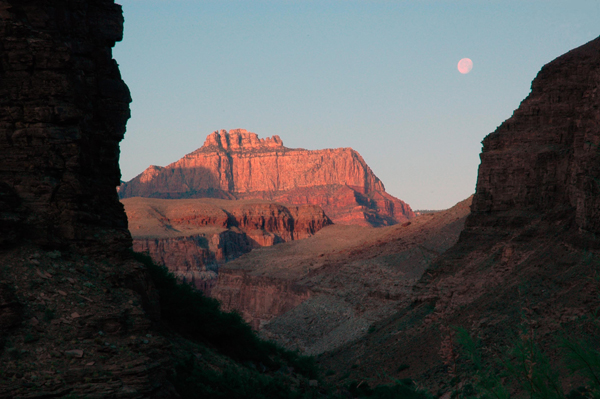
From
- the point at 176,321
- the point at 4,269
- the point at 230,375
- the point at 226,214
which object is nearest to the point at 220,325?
the point at 176,321

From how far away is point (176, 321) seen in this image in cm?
2275

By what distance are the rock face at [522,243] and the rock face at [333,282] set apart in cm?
457

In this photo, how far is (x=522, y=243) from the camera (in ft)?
102

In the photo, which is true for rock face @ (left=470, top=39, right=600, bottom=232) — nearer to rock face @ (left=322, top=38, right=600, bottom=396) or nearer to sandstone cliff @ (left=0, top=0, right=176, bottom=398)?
rock face @ (left=322, top=38, right=600, bottom=396)

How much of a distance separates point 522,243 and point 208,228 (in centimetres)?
13419

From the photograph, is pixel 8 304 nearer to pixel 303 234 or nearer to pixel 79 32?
pixel 79 32

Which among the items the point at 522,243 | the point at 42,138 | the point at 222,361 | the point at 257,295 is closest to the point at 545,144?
the point at 522,243

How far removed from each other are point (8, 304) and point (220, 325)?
45.3 feet

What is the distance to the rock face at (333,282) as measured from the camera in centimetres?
5347

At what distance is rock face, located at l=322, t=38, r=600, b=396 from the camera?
78.9 feet

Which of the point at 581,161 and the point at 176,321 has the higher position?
the point at 581,161

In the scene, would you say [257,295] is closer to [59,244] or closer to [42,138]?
[59,244]

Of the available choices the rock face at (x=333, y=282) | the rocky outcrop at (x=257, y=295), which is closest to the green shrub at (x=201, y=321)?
the rock face at (x=333, y=282)

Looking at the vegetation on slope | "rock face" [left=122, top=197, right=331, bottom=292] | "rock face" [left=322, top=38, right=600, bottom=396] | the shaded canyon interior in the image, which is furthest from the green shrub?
"rock face" [left=122, top=197, right=331, bottom=292]
